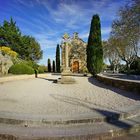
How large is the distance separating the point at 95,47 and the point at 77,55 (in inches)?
859

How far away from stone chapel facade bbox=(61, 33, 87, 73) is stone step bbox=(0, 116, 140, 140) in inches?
1892

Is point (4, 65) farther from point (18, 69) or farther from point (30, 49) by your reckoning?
point (30, 49)

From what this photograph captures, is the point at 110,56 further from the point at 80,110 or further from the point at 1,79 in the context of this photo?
the point at 80,110

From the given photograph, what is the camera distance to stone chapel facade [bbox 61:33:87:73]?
2157 inches

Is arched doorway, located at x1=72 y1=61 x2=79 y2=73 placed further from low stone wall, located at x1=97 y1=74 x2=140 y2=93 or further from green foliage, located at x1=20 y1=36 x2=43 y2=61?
low stone wall, located at x1=97 y1=74 x2=140 y2=93

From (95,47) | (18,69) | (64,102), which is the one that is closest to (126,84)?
(64,102)

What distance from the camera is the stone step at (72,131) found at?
18.6 ft

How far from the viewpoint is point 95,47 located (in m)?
33.3

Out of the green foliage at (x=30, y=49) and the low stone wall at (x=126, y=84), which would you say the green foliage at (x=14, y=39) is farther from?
the low stone wall at (x=126, y=84)

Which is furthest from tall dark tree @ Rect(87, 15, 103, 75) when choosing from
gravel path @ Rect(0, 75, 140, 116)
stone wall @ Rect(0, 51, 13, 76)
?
gravel path @ Rect(0, 75, 140, 116)

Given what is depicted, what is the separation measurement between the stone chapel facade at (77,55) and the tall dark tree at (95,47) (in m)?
21.1

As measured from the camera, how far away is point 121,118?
7.20 m

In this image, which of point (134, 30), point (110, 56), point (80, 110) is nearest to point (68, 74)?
point (134, 30)

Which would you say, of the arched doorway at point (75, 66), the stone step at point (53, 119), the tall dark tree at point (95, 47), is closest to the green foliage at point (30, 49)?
the arched doorway at point (75, 66)
